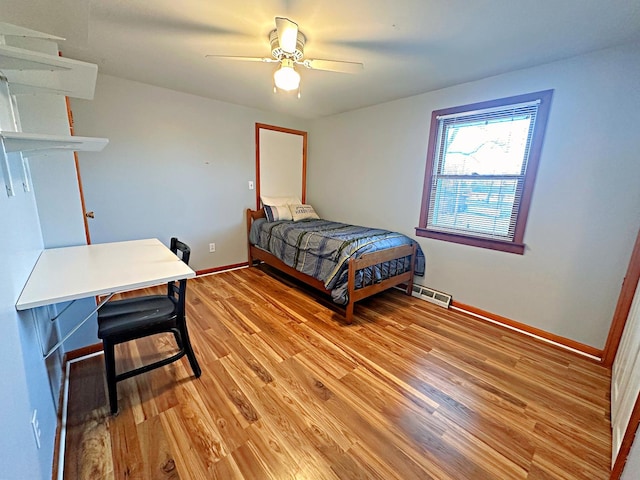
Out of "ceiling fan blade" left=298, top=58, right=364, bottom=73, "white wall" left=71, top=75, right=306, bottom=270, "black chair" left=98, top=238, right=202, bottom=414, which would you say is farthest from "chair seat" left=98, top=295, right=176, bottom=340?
"ceiling fan blade" left=298, top=58, right=364, bottom=73

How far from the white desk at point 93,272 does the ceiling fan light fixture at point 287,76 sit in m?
1.47

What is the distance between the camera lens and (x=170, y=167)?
321 centimetres

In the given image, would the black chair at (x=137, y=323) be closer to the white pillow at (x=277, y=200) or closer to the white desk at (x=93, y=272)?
the white desk at (x=93, y=272)

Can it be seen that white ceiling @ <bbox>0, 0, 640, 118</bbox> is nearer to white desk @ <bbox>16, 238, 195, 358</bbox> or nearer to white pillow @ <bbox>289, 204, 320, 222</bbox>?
white desk @ <bbox>16, 238, 195, 358</bbox>

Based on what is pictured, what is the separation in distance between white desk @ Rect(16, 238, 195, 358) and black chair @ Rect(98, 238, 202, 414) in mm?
155

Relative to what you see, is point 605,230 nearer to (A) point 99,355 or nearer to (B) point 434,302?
(B) point 434,302

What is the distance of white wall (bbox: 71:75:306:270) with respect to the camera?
9.13 feet

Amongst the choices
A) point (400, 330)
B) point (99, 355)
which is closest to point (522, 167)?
point (400, 330)

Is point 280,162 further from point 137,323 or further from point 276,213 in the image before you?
point 137,323

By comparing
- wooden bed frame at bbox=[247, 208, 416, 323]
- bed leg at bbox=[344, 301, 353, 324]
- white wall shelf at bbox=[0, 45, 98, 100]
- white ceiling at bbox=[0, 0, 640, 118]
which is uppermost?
white ceiling at bbox=[0, 0, 640, 118]

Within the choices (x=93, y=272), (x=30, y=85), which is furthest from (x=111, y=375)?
(x=30, y=85)

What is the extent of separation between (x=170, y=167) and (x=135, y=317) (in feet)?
7.35

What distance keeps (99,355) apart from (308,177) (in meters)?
A: 3.50

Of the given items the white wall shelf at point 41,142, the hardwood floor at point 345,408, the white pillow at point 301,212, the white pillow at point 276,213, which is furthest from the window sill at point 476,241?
the white wall shelf at point 41,142
